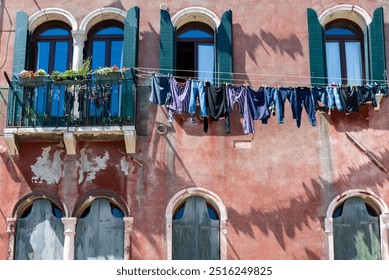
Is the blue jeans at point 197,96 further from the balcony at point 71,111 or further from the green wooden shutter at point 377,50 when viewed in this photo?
the green wooden shutter at point 377,50

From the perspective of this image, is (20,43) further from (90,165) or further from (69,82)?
(90,165)

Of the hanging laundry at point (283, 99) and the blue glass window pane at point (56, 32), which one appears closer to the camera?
the hanging laundry at point (283, 99)

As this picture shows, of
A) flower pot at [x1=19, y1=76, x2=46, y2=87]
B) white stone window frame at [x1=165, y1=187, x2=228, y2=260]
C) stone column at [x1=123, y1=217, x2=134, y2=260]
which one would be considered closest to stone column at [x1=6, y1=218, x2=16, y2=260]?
stone column at [x1=123, y1=217, x2=134, y2=260]

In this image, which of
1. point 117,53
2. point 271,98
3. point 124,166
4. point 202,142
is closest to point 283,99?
point 271,98

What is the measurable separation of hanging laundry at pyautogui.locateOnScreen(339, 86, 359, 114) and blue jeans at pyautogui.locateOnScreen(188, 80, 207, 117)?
275 centimetres

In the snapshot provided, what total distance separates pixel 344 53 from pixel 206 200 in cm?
439

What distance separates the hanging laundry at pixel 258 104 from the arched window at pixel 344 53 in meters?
1.66

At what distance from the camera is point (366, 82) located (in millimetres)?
20234

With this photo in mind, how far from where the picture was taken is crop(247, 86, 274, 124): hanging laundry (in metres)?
19.3

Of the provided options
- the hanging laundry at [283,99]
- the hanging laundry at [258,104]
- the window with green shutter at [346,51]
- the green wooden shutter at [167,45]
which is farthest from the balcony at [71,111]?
the window with green shutter at [346,51]

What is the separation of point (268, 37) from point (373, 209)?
4.20 m

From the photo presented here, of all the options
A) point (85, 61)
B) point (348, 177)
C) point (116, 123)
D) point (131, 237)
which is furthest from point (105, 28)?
point (348, 177)

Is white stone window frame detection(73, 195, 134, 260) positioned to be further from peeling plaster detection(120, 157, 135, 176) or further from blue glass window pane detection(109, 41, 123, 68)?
blue glass window pane detection(109, 41, 123, 68)

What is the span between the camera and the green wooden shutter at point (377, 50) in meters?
20.0
